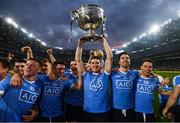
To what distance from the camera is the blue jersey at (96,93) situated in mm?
3978

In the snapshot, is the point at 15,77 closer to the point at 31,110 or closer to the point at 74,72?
the point at 31,110

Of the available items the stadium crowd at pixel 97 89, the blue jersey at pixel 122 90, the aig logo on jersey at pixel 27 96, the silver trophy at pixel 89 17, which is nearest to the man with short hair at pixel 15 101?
the aig logo on jersey at pixel 27 96

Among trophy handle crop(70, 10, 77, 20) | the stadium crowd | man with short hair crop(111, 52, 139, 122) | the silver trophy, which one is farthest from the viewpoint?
trophy handle crop(70, 10, 77, 20)

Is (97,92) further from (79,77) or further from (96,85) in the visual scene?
(79,77)

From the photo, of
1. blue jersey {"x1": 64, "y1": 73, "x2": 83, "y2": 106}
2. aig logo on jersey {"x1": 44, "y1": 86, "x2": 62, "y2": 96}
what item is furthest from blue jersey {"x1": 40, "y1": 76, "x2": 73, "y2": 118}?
blue jersey {"x1": 64, "y1": 73, "x2": 83, "y2": 106}

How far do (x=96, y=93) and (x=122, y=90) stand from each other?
46cm

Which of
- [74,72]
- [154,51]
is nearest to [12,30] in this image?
[154,51]

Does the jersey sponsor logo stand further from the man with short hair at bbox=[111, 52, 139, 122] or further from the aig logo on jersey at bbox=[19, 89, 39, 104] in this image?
the aig logo on jersey at bbox=[19, 89, 39, 104]

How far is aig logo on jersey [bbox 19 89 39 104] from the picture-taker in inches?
130

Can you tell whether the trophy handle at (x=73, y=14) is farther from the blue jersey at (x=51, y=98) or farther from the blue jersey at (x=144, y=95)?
the blue jersey at (x=144, y=95)

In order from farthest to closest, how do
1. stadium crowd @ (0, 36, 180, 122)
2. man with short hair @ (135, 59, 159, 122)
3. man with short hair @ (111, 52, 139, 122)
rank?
man with short hair @ (135, 59, 159, 122) → man with short hair @ (111, 52, 139, 122) → stadium crowd @ (0, 36, 180, 122)

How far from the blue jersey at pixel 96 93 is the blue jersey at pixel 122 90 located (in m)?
0.17

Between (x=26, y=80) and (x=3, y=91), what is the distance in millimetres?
408

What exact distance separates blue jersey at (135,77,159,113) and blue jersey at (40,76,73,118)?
4.39 feet
